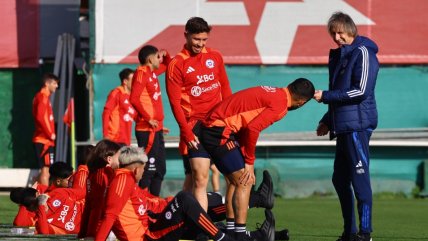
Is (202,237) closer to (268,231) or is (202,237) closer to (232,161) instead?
(268,231)

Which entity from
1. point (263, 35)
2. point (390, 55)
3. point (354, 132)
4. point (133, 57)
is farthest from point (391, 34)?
point (354, 132)

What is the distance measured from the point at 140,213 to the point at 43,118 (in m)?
9.78

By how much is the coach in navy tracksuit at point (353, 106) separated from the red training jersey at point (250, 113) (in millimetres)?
431

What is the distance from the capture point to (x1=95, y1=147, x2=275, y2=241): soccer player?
9219 millimetres

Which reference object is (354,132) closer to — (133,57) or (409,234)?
(409,234)

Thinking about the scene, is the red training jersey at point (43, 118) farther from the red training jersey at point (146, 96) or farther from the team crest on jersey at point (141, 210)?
the team crest on jersey at point (141, 210)

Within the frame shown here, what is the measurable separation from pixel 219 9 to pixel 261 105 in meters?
9.34

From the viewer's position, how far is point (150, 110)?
49.4 feet

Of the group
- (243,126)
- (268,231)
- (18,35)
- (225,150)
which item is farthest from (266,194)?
(18,35)

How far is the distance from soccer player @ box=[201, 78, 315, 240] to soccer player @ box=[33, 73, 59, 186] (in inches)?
363

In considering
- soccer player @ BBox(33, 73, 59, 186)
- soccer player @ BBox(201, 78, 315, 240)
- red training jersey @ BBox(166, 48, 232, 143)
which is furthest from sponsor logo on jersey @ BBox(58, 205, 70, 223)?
soccer player @ BBox(33, 73, 59, 186)

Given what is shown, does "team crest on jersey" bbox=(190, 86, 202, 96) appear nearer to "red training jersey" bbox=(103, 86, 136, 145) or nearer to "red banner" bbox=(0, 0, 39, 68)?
"red training jersey" bbox=(103, 86, 136, 145)

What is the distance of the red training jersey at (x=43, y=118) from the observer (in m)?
19.0

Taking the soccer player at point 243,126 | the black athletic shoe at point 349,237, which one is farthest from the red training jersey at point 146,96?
the black athletic shoe at point 349,237
